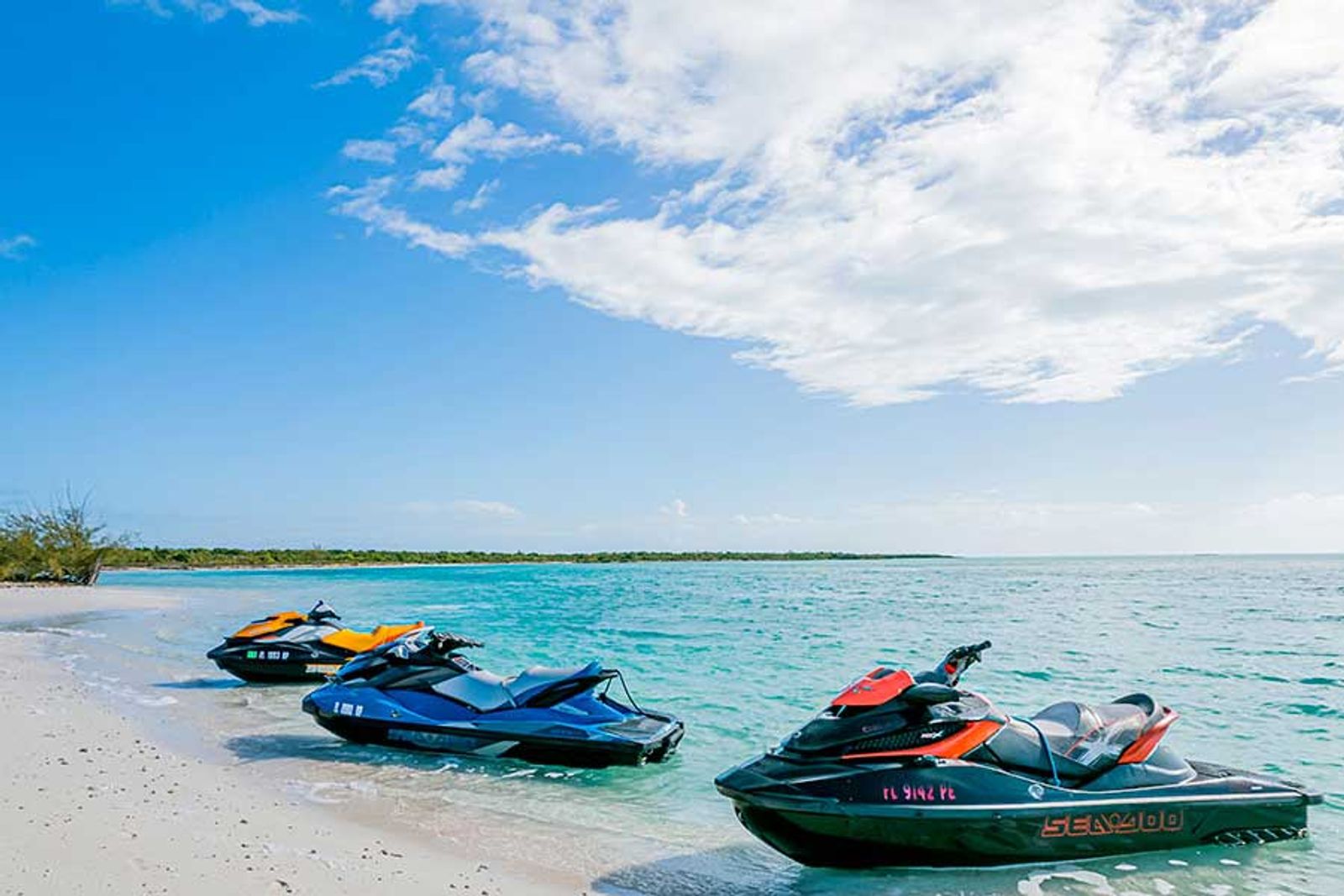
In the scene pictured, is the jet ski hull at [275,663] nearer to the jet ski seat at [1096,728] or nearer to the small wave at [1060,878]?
the jet ski seat at [1096,728]

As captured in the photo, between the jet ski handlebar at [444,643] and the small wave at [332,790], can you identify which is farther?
the jet ski handlebar at [444,643]

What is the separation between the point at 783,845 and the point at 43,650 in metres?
16.7

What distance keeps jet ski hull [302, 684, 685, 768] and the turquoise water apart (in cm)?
20

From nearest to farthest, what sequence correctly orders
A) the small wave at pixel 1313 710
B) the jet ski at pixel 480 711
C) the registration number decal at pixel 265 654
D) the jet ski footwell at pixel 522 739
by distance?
the jet ski footwell at pixel 522 739 → the jet ski at pixel 480 711 → the small wave at pixel 1313 710 → the registration number decal at pixel 265 654

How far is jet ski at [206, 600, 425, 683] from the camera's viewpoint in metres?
13.0

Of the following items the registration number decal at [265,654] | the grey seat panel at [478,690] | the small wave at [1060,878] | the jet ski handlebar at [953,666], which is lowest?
the small wave at [1060,878]

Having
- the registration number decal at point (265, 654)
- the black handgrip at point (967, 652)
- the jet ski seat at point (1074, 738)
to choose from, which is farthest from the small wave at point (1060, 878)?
the registration number decal at point (265, 654)

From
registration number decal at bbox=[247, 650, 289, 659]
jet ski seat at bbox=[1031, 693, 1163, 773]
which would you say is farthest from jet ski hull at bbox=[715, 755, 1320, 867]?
registration number decal at bbox=[247, 650, 289, 659]

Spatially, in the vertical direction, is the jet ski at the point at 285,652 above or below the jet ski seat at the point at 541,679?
below

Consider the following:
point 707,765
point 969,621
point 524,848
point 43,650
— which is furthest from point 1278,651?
point 43,650

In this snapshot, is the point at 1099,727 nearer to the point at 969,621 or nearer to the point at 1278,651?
the point at 1278,651

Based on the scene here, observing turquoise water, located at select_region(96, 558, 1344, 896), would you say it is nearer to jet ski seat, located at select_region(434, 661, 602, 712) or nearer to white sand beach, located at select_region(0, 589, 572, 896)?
jet ski seat, located at select_region(434, 661, 602, 712)

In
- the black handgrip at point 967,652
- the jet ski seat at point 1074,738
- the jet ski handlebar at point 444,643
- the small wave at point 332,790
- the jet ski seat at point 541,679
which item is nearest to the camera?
the jet ski seat at point 1074,738

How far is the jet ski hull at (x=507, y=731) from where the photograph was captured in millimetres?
8102
